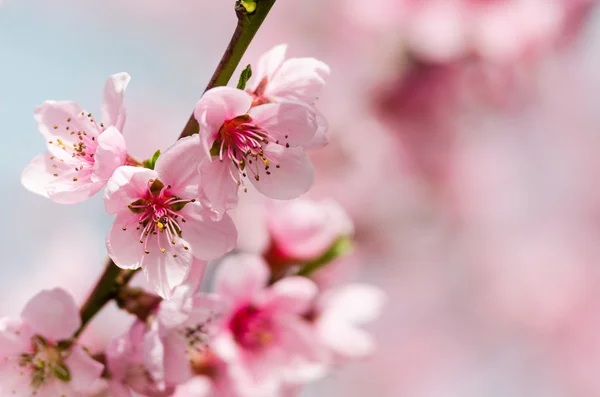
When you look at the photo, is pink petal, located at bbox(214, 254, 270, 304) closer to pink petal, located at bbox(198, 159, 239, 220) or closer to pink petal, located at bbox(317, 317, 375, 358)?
pink petal, located at bbox(317, 317, 375, 358)

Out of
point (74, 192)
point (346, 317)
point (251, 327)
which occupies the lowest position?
point (74, 192)

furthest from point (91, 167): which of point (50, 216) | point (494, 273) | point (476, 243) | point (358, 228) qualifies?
point (494, 273)

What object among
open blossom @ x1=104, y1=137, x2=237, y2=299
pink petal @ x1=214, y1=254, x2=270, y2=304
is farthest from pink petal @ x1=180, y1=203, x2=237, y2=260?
pink petal @ x1=214, y1=254, x2=270, y2=304

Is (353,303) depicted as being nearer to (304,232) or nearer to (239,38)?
(304,232)

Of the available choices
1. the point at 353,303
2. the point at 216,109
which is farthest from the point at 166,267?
the point at 353,303

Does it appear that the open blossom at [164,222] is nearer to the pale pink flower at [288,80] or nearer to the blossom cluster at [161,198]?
the blossom cluster at [161,198]
